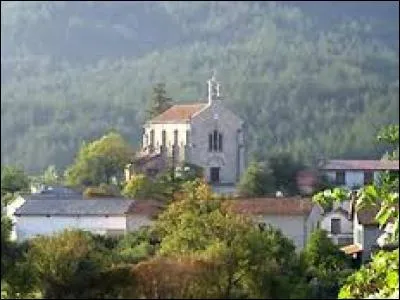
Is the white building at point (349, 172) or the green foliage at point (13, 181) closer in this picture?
the green foliage at point (13, 181)

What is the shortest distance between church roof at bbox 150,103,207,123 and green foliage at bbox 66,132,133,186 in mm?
2765

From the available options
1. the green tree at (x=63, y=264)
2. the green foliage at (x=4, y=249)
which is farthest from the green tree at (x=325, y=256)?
the green foliage at (x=4, y=249)

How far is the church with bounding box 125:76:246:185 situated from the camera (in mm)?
50844

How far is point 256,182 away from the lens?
46.2 m

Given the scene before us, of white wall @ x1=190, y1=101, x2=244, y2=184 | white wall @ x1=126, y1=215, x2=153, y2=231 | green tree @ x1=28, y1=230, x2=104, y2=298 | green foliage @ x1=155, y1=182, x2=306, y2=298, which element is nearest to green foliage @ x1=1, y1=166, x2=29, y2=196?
white wall @ x1=190, y1=101, x2=244, y2=184

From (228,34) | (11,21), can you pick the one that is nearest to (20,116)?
(11,21)

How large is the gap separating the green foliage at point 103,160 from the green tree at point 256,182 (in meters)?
5.33

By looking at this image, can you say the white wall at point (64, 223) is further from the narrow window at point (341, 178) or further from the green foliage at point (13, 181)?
the narrow window at point (341, 178)

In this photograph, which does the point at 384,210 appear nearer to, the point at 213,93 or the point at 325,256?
the point at 325,256

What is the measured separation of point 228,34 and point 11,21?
38.2 meters

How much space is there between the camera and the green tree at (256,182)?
4591 centimetres

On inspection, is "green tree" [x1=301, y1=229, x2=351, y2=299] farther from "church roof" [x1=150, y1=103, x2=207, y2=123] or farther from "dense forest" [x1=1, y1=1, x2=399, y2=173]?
"dense forest" [x1=1, y1=1, x2=399, y2=173]

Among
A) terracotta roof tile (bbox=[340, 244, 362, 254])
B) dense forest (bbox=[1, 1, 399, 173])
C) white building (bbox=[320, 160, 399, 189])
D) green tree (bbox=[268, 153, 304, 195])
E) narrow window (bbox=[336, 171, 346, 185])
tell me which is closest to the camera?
terracotta roof tile (bbox=[340, 244, 362, 254])

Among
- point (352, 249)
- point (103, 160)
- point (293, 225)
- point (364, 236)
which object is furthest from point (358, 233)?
point (103, 160)
